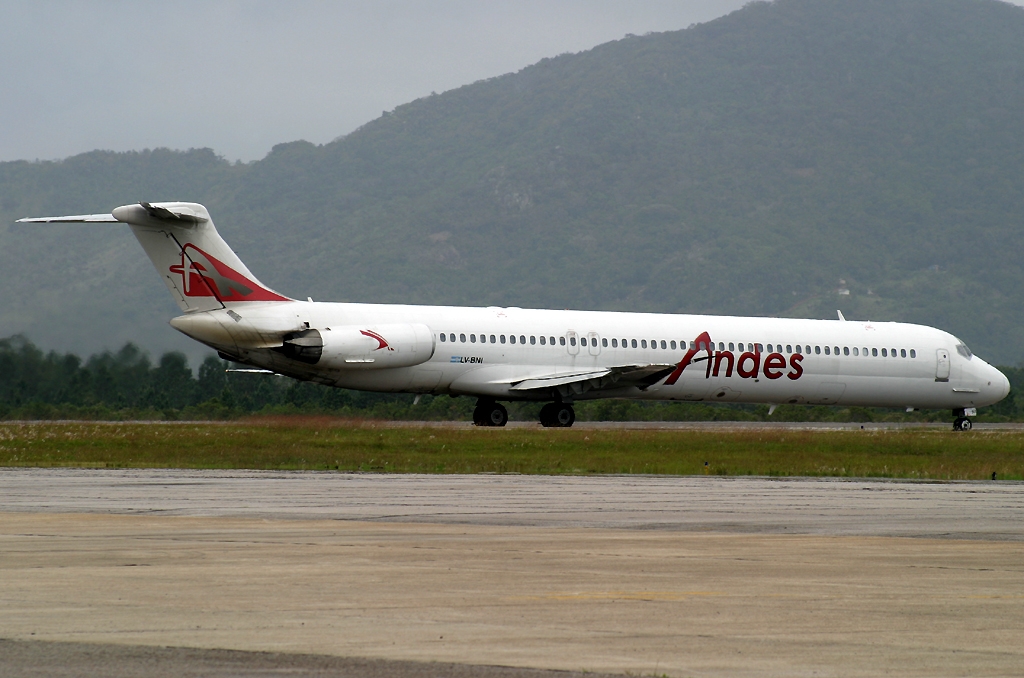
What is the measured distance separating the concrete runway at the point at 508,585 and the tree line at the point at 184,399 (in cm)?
2621

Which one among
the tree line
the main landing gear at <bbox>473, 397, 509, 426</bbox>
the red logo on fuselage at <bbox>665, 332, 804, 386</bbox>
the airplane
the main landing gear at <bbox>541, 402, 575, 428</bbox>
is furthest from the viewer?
the tree line

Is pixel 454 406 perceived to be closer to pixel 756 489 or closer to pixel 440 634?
pixel 756 489

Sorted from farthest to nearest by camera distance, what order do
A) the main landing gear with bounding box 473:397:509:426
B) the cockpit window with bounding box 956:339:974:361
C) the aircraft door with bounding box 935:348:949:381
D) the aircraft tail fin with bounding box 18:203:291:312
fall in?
Answer: the cockpit window with bounding box 956:339:974:361 → the aircraft door with bounding box 935:348:949:381 → the main landing gear with bounding box 473:397:509:426 → the aircraft tail fin with bounding box 18:203:291:312

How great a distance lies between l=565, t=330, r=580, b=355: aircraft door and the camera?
139 ft

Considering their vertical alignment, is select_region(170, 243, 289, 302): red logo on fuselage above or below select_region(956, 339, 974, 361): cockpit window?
below

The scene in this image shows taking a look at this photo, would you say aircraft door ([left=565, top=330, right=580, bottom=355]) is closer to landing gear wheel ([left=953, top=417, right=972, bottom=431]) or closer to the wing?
the wing

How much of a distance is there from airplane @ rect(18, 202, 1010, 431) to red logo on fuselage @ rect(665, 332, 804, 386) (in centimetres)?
4

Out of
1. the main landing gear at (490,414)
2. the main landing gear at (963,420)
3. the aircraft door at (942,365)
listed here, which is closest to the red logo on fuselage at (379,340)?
the main landing gear at (490,414)

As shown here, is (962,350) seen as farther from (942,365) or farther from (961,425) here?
(961,425)

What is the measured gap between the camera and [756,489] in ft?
68.2

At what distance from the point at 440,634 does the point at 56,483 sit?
42.9ft

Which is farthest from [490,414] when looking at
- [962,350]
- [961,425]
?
[962,350]

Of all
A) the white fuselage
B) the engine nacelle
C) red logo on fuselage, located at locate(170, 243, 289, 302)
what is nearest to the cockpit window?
the white fuselage

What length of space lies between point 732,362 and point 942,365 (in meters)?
8.14
